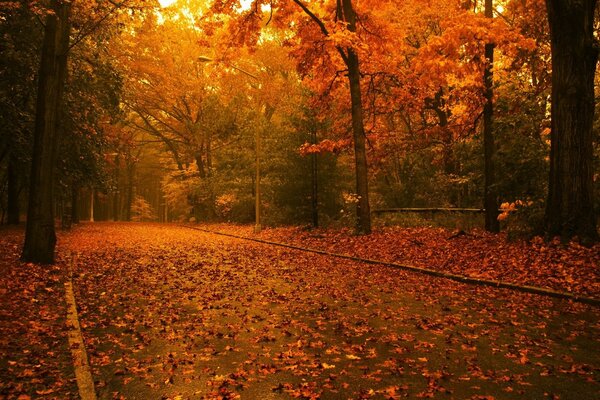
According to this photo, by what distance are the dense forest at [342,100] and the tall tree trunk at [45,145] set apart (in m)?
0.04

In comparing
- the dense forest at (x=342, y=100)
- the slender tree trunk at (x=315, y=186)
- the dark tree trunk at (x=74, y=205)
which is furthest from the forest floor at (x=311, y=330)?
the dark tree trunk at (x=74, y=205)

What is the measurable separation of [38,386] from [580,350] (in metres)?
6.37

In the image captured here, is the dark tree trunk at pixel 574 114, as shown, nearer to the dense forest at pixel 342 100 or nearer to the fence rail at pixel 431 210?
the dense forest at pixel 342 100

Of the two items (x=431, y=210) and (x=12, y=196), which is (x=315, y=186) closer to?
(x=431, y=210)

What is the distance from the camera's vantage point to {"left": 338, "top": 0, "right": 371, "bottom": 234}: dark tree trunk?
1831cm

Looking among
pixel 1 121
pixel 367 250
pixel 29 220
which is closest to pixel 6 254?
pixel 29 220

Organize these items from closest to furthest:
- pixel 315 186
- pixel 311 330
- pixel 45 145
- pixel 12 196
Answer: pixel 311 330 < pixel 45 145 < pixel 315 186 < pixel 12 196

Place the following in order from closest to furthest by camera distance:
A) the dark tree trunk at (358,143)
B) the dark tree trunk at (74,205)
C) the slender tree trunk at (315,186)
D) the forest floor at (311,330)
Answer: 1. the forest floor at (311,330)
2. the dark tree trunk at (358,143)
3. the slender tree trunk at (315,186)
4. the dark tree trunk at (74,205)

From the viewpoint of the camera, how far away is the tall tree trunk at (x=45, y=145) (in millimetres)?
11320

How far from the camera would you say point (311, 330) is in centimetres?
655

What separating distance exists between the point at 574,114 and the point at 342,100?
13.2 metres

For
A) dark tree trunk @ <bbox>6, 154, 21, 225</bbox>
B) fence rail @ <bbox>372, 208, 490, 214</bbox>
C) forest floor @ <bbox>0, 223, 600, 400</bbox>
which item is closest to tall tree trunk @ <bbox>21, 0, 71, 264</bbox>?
forest floor @ <bbox>0, 223, 600, 400</bbox>

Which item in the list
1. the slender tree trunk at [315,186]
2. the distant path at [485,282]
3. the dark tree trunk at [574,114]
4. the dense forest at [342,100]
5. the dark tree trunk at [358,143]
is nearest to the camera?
the distant path at [485,282]

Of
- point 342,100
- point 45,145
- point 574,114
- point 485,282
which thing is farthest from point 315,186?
point 485,282
